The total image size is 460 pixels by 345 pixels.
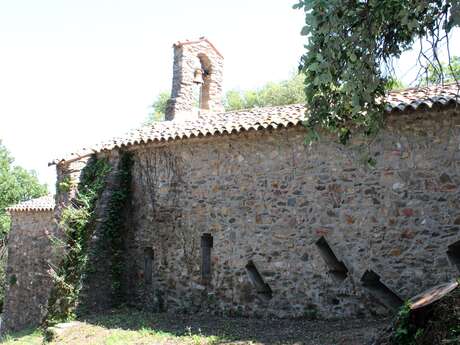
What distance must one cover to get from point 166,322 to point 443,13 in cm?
760

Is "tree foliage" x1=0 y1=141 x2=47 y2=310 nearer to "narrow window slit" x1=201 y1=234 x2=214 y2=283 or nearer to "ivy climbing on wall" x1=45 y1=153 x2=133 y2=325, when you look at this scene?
"ivy climbing on wall" x1=45 y1=153 x2=133 y2=325

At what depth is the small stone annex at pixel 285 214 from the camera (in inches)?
350

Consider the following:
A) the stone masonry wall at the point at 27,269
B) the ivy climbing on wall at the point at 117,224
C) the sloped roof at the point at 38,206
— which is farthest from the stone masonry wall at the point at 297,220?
the stone masonry wall at the point at 27,269

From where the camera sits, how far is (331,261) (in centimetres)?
970

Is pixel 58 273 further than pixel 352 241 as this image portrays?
Yes

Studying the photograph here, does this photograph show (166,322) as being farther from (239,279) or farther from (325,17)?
(325,17)

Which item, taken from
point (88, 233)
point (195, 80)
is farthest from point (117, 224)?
point (195, 80)

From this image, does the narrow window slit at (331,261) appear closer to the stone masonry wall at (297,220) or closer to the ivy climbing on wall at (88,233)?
the stone masonry wall at (297,220)

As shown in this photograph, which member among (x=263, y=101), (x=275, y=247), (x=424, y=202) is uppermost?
(x=263, y=101)

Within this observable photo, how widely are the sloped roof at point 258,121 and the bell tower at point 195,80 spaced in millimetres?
1149

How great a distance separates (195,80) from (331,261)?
8300 mm

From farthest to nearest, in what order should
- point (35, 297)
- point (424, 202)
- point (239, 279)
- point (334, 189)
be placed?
point (35, 297) < point (239, 279) < point (334, 189) < point (424, 202)

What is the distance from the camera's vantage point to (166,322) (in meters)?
10.3

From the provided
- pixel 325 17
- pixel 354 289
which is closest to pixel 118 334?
pixel 354 289
